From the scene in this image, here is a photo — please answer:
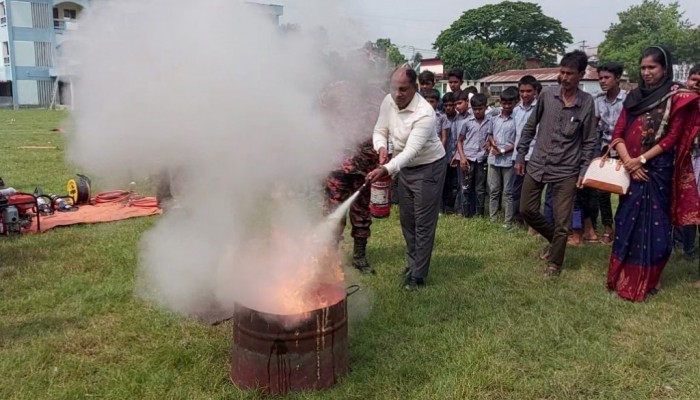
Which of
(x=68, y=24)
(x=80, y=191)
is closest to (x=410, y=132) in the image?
(x=68, y=24)

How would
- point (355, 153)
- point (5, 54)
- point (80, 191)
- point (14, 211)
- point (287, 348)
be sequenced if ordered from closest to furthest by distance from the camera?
point (287, 348) → point (355, 153) → point (14, 211) → point (80, 191) → point (5, 54)

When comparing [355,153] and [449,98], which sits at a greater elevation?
[449,98]

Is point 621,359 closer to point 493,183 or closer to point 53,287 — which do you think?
point 493,183

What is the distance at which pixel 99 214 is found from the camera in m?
8.35

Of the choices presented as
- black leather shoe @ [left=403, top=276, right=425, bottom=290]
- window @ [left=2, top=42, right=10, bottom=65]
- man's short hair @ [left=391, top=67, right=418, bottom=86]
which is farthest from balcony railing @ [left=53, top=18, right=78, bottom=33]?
window @ [left=2, top=42, right=10, bottom=65]

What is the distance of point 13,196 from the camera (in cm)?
716

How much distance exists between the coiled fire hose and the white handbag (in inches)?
250

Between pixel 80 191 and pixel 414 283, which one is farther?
→ pixel 80 191

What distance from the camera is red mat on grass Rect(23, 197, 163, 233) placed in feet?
25.3

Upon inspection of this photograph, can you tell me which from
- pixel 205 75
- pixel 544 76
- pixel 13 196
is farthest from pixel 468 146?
pixel 544 76

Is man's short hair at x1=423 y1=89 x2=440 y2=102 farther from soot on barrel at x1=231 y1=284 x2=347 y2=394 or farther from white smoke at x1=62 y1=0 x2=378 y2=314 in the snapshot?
soot on barrel at x1=231 y1=284 x2=347 y2=394

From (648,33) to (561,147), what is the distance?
235 feet

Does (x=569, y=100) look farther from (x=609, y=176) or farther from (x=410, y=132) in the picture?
(x=410, y=132)

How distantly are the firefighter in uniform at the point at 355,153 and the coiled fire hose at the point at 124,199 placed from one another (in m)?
4.17
